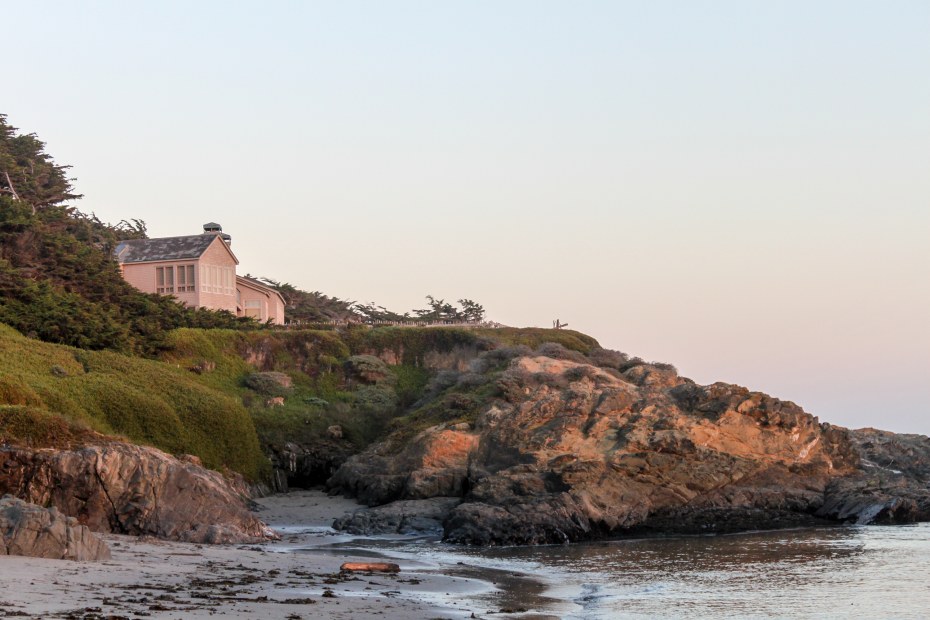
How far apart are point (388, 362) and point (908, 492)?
92.9 feet

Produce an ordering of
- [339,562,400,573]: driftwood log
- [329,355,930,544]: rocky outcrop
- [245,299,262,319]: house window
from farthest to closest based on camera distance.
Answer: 1. [245,299,262,319]: house window
2. [329,355,930,544]: rocky outcrop
3. [339,562,400,573]: driftwood log

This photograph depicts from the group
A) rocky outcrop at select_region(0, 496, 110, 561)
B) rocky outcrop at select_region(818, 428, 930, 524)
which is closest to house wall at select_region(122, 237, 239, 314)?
rocky outcrop at select_region(818, 428, 930, 524)

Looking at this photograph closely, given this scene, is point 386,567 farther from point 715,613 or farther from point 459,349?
point 459,349

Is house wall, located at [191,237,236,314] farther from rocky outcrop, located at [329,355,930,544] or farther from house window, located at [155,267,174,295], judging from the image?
rocky outcrop, located at [329,355,930,544]

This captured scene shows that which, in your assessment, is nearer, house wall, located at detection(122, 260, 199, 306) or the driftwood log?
the driftwood log

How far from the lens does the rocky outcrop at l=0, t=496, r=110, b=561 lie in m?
18.6

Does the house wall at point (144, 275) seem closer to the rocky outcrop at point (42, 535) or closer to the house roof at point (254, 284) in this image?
the house roof at point (254, 284)

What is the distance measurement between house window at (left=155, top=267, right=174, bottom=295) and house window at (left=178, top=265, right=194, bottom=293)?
0.53m

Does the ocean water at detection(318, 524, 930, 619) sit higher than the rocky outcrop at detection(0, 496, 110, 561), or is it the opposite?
the rocky outcrop at detection(0, 496, 110, 561)

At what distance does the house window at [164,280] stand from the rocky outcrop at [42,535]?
136 ft

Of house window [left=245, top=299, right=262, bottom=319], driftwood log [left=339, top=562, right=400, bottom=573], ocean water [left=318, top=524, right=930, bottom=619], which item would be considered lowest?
ocean water [left=318, top=524, right=930, bottom=619]

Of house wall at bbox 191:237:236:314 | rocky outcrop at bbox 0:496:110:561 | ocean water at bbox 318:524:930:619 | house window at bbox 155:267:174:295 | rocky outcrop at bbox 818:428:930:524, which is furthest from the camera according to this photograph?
house window at bbox 155:267:174:295

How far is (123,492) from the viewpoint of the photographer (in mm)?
27781

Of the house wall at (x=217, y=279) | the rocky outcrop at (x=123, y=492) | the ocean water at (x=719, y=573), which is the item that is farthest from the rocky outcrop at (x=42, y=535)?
the house wall at (x=217, y=279)
